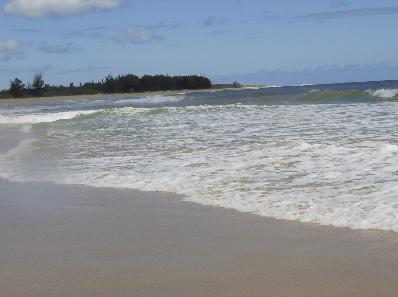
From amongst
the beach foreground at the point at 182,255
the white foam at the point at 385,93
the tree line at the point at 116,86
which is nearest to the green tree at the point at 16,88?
the tree line at the point at 116,86

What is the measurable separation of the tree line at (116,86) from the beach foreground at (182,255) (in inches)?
2285

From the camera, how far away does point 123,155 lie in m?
9.63

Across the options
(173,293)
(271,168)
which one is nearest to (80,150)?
(271,168)

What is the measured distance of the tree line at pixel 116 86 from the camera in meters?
61.7

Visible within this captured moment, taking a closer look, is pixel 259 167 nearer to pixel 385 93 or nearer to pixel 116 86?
pixel 385 93

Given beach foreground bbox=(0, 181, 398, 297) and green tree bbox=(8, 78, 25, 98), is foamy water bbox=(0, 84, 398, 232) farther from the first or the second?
green tree bbox=(8, 78, 25, 98)

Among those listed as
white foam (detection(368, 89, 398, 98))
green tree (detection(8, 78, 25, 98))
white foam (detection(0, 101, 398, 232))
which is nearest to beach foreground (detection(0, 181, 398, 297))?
white foam (detection(0, 101, 398, 232))

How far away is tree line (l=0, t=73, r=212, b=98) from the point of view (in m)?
61.7

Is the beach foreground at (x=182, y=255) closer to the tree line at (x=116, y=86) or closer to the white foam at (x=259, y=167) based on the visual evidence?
the white foam at (x=259, y=167)

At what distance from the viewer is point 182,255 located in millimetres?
4078

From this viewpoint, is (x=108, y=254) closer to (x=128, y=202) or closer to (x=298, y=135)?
(x=128, y=202)

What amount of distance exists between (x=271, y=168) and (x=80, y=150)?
177 inches

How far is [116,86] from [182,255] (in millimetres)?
62259

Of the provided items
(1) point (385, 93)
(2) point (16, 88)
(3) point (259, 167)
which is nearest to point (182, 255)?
(3) point (259, 167)
